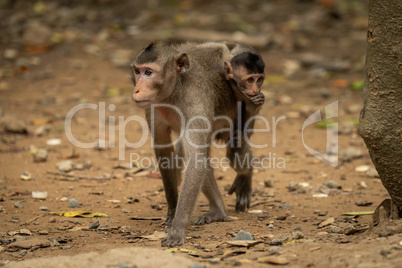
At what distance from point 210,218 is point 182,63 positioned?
168 centimetres

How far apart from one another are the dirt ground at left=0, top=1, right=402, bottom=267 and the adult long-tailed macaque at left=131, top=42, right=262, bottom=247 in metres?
0.31

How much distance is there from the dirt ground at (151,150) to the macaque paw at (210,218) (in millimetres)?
153

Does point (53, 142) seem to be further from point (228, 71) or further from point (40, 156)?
point (228, 71)

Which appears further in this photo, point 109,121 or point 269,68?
point 269,68

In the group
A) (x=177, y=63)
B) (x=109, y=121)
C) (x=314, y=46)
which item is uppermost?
(x=314, y=46)

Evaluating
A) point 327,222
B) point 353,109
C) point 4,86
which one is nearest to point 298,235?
point 327,222

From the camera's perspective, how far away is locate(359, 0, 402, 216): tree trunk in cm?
444

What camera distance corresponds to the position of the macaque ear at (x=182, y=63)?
5.58 metres

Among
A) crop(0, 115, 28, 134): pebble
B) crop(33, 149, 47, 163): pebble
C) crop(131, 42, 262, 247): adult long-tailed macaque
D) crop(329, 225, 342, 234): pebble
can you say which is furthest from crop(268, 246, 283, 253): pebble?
crop(0, 115, 28, 134): pebble

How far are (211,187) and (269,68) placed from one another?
641 centimetres

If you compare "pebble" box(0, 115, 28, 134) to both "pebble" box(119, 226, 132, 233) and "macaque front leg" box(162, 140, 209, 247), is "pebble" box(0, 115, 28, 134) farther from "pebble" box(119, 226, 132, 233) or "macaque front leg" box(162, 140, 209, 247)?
"macaque front leg" box(162, 140, 209, 247)

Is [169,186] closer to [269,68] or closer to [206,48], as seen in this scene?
[206,48]

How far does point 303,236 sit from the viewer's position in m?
5.07

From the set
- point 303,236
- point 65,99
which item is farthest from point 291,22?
point 303,236
